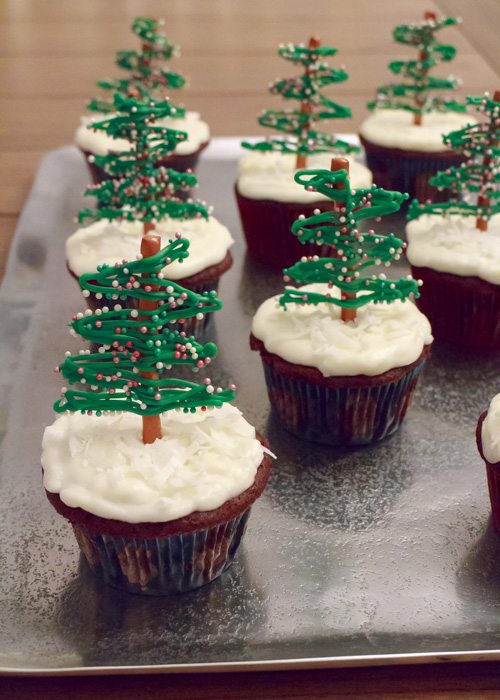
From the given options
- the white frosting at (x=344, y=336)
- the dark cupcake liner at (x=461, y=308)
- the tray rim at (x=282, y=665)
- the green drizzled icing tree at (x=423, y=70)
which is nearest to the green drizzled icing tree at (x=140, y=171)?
the white frosting at (x=344, y=336)

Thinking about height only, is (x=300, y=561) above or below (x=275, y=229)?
below

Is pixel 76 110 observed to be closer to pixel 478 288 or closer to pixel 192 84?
pixel 192 84

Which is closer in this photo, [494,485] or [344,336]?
[494,485]

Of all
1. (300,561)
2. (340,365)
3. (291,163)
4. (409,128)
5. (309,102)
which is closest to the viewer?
(300,561)

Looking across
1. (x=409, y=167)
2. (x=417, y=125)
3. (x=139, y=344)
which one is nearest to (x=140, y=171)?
(x=139, y=344)

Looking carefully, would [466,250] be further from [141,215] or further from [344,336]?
[141,215]

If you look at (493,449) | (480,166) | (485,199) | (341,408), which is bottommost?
(341,408)

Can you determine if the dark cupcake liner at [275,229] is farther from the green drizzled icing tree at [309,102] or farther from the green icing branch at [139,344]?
the green icing branch at [139,344]

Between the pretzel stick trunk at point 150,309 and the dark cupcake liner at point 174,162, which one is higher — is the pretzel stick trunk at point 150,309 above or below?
above

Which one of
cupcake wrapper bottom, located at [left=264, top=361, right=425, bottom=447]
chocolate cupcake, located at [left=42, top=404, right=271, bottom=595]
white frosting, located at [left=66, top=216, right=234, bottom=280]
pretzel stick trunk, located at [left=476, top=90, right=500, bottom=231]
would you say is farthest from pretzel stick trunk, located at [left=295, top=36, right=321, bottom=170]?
chocolate cupcake, located at [left=42, top=404, right=271, bottom=595]
